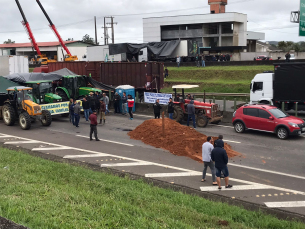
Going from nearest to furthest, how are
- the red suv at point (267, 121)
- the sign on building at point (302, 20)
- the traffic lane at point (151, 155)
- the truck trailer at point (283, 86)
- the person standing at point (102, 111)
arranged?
the traffic lane at point (151, 155) → the red suv at point (267, 121) → the person standing at point (102, 111) → the sign on building at point (302, 20) → the truck trailer at point (283, 86)

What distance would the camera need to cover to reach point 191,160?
1456 centimetres

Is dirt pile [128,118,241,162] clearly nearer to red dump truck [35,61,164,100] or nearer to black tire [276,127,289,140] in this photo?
black tire [276,127,289,140]

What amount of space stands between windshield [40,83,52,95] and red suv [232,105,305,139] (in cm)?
1129

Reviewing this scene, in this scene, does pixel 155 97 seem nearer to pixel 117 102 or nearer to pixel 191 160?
pixel 117 102

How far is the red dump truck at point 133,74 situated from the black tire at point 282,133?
12.0 metres

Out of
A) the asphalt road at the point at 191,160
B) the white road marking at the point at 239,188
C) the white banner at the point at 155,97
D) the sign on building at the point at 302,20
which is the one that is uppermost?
the sign on building at the point at 302,20

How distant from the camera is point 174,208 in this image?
28.7 ft

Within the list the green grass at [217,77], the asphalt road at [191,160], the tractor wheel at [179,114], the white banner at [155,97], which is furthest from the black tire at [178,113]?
the green grass at [217,77]

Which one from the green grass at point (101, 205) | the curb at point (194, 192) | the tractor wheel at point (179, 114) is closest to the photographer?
the green grass at point (101, 205)

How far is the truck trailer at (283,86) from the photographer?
2397cm

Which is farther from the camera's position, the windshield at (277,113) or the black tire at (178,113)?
the black tire at (178,113)

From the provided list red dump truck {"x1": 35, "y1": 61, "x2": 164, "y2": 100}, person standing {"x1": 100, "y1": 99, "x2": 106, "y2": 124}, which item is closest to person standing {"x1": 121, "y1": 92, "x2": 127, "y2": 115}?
red dump truck {"x1": 35, "y1": 61, "x2": 164, "y2": 100}

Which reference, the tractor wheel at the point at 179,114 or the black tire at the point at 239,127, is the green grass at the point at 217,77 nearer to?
the tractor wheel at the point at 179,114

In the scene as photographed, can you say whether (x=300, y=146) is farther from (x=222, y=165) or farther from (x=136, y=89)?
(x=136, y=89)
